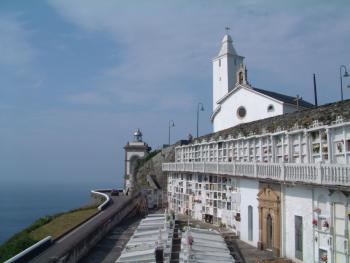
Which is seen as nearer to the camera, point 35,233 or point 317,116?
point 317,116

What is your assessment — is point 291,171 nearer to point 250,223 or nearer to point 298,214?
point 298,214

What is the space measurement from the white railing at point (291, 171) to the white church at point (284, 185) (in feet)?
0.11

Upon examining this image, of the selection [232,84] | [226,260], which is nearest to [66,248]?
[226,260]

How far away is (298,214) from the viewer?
1791cm

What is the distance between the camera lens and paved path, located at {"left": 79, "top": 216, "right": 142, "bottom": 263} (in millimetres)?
19053

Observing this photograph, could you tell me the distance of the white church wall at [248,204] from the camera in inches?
867

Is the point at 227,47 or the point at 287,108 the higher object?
the point at 227,47

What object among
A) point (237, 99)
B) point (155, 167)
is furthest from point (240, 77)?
point (155, 167)

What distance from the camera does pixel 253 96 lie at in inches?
1871

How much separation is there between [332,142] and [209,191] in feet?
47.4

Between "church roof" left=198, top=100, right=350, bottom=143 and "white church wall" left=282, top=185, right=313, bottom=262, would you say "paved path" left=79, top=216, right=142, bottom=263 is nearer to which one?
"white church wall" left=282, top=185, right=313, bottom=262

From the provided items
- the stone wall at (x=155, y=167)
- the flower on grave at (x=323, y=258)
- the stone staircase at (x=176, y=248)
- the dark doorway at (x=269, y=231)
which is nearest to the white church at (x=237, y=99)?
the stone wall at (x=155, y=167)

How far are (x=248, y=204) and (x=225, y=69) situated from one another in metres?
41.3

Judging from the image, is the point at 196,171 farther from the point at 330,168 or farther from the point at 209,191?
the point at 330,168
